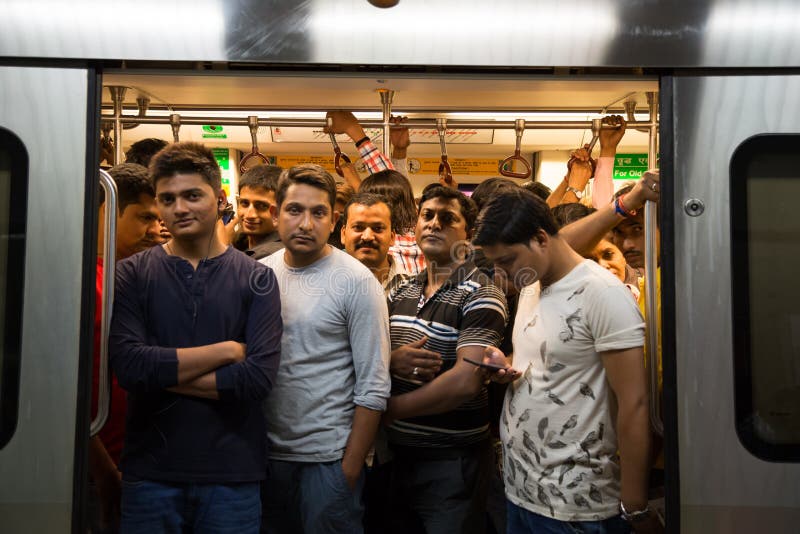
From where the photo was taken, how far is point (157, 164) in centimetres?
229

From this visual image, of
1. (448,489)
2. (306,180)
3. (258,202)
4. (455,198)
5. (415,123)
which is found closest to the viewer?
(306,180)

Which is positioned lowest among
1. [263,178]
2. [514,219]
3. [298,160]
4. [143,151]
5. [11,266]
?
[11,266]

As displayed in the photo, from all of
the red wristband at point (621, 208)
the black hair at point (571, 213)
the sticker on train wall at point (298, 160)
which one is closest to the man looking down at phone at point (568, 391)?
the red wristband at point (621, 208)

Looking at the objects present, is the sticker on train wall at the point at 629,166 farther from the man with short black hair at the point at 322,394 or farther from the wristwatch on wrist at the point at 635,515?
the wristwatch on wrist at the point at 635,515

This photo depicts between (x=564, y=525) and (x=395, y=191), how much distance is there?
1.55m

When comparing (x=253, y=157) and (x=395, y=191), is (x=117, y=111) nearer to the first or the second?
(x=253, y=157)

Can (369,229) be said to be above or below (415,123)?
below

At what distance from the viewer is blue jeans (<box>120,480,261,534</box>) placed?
211 centimetres

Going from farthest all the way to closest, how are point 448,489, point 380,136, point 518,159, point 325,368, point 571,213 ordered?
point 380,136 → point 518,159 → point 571,213 → point 448,489 → point 325,368

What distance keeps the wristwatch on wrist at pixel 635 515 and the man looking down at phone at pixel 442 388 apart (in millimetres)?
624

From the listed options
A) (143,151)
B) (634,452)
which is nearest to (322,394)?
(634,452)

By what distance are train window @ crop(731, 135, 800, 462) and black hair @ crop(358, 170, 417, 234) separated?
1375 millimetres

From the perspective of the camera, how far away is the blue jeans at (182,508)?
2.11 meters

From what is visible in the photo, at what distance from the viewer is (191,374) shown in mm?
2082
